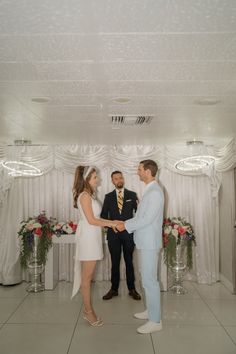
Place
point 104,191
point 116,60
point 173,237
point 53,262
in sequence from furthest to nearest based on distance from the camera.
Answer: point 104,191
point 53,262
point 173,237
point 116,60

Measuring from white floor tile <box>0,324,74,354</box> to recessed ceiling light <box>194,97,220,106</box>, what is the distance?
2579mm

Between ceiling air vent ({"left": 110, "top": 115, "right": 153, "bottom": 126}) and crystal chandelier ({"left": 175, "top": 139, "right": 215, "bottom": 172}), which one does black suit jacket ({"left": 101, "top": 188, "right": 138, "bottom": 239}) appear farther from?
ceiling air vent ({"left": 110, "top": 115, "right": 153, "bottom": 126})

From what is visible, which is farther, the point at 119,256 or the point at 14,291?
the point at 14,291

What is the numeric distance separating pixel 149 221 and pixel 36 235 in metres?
2.46

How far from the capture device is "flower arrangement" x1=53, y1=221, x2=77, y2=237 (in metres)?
5.45

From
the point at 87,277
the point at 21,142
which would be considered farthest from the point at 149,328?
the point at 21,142

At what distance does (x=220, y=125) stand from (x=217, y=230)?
7.58 feet

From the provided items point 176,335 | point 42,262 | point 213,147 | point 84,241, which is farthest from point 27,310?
point 213,147

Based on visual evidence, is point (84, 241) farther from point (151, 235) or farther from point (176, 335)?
point (176, 335)

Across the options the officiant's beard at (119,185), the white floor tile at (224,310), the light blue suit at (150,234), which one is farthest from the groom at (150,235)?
the officiant's beard at (119,185)

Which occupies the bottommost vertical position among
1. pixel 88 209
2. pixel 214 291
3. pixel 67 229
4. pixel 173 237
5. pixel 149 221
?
pixel 214 291

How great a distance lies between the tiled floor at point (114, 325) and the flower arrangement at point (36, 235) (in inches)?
20.9

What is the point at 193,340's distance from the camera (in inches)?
136

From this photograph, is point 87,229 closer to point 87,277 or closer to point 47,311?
point 87,277
